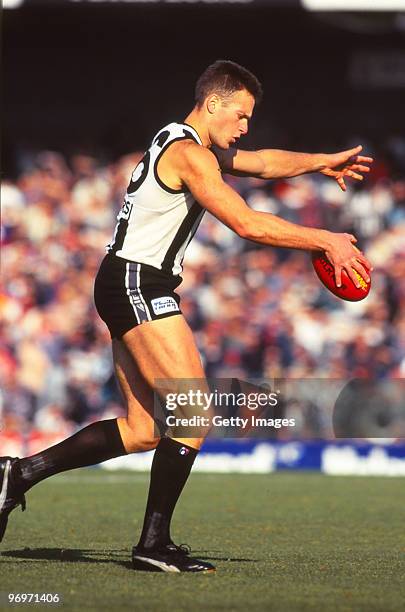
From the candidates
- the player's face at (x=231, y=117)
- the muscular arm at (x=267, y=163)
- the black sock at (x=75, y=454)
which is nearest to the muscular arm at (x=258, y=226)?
the player's face at (x=231, y=117)

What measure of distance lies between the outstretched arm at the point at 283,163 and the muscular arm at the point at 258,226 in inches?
33.7

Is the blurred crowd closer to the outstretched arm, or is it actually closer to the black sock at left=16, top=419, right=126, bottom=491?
the outstretched arm

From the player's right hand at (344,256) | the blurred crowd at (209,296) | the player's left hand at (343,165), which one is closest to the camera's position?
the player's right hand at (344,256)

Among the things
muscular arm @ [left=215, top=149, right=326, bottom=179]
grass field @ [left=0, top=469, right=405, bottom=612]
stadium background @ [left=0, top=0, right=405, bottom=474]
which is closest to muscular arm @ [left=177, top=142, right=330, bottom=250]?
muscular arm @ [left=215, top=149, right=326, bottom=179]

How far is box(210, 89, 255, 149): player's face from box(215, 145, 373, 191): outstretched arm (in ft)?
1.57

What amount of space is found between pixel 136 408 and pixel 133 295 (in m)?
0.57

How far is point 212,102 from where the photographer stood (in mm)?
6375

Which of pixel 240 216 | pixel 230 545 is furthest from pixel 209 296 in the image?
pixel 240 216

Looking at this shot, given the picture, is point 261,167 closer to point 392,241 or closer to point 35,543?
point 35,543

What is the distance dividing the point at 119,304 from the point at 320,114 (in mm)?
14869

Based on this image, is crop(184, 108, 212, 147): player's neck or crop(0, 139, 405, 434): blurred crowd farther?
crop(0, 139, 405, 434): blurred crowd

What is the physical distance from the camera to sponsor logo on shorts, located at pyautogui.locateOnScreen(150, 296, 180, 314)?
6.21 meters

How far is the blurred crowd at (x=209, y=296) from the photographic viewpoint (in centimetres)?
1516

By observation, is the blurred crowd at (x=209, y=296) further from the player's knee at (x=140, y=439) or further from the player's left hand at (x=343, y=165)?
the player's knee at (x=140, y=439)
